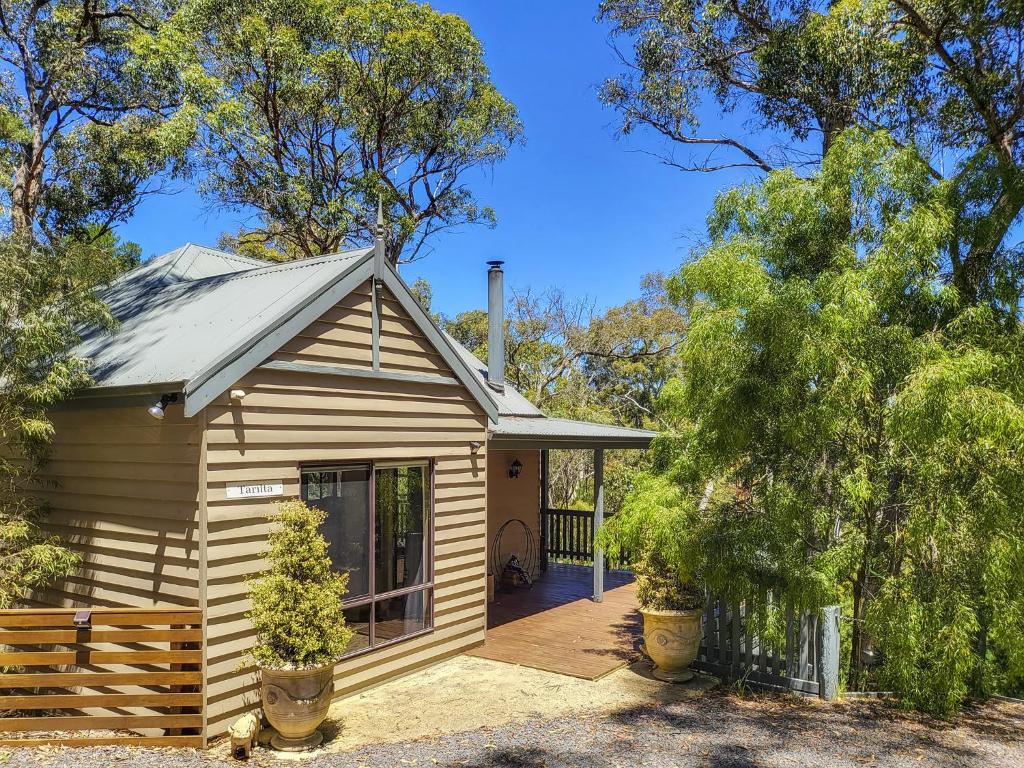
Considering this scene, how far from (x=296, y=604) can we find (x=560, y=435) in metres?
4.66

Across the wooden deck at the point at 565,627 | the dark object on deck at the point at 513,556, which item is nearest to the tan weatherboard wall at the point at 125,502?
the wooden deck at the point at 565,627

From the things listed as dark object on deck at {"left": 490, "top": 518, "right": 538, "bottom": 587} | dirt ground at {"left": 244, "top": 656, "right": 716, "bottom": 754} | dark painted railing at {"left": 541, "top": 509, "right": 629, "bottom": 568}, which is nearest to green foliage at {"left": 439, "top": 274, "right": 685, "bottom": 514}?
dark painted railing at {"left": 541, "top": 509, "right": 629, "bottom": 568}

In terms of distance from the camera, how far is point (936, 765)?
4789 mm

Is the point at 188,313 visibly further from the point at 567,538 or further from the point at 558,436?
the point at 567,538

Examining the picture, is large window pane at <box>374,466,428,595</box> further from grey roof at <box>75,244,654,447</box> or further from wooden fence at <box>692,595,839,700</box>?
wooden fence at <box>692,595,839,700</box>

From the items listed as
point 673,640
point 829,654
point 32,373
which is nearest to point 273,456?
point 32,373

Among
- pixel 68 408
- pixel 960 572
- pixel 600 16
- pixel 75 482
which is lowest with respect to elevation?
pixel 960 572

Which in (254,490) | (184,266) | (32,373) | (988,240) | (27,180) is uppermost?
(27,180)

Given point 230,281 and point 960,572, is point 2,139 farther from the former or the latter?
point 960,572

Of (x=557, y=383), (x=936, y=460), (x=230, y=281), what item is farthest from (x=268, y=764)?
(x=557, y=383)

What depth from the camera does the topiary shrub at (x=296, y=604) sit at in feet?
15.9

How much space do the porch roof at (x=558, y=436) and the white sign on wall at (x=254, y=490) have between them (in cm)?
298

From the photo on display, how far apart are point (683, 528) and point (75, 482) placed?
213 inches

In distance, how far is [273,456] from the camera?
216 inches
